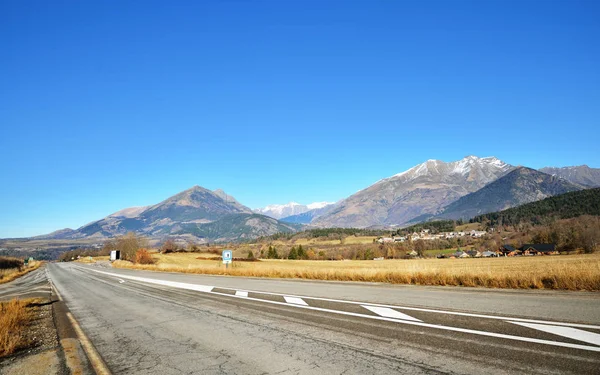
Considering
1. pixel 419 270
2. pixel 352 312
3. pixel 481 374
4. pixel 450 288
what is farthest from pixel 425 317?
pixel 419 270

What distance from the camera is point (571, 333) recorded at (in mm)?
4988

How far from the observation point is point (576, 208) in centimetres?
17950

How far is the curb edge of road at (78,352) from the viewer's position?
A: 5.13 meters

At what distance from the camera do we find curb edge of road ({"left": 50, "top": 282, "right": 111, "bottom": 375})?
202 inches

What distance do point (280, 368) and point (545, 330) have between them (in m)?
4.23

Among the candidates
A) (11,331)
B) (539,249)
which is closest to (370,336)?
(11,331)

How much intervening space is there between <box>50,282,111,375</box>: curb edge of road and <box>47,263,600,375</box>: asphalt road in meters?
0.18

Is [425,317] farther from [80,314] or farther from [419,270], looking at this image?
[80,314]

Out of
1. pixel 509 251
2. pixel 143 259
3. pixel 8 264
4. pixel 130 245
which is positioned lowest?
pixel 509 251

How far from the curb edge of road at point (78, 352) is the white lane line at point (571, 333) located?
267 inches

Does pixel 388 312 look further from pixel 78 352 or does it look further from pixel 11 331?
pixel 11 331

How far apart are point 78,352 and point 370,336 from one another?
17.7 ft

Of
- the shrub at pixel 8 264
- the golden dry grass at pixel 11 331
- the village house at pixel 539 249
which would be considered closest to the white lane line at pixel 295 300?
the golden dry grass at pixel 11 331

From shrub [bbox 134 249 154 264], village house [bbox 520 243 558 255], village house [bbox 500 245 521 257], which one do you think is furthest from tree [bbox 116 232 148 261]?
village house [bbox 520 243 558 255]
